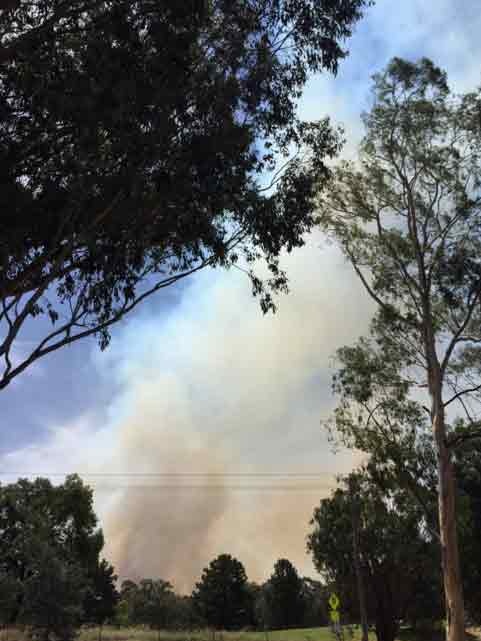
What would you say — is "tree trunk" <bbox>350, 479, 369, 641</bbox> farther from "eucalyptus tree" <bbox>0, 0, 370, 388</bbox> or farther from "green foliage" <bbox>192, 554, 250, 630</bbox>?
"green foliage" <bbox>192, 554, 250, 630</bbox>

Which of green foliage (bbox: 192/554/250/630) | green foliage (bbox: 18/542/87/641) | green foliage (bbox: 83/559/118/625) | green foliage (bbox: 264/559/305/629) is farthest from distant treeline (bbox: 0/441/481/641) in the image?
green foliage (bbox: 264/559/305/629)

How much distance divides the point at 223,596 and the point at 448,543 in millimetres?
53832

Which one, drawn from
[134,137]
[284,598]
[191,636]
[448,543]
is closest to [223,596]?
[284,598]

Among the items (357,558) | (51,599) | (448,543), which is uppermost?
(357,558)

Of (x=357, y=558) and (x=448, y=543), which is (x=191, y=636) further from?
(x=448, y=543)

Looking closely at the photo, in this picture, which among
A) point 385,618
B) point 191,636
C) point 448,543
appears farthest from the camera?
point 191,636

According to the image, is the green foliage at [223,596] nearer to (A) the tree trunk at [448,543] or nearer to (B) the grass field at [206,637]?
(B) the grass field at [206,637]

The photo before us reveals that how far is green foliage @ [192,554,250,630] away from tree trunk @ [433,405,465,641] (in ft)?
174

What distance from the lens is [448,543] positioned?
20.7 meters

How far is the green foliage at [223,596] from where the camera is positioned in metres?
68.9

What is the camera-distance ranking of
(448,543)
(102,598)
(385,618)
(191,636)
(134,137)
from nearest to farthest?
(134,137), (448,543), (385,618), (191,636), (102,598)

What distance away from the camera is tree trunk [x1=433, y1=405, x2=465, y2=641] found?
779 inches

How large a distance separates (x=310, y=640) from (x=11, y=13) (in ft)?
146

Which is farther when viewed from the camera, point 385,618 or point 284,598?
point 284,598
